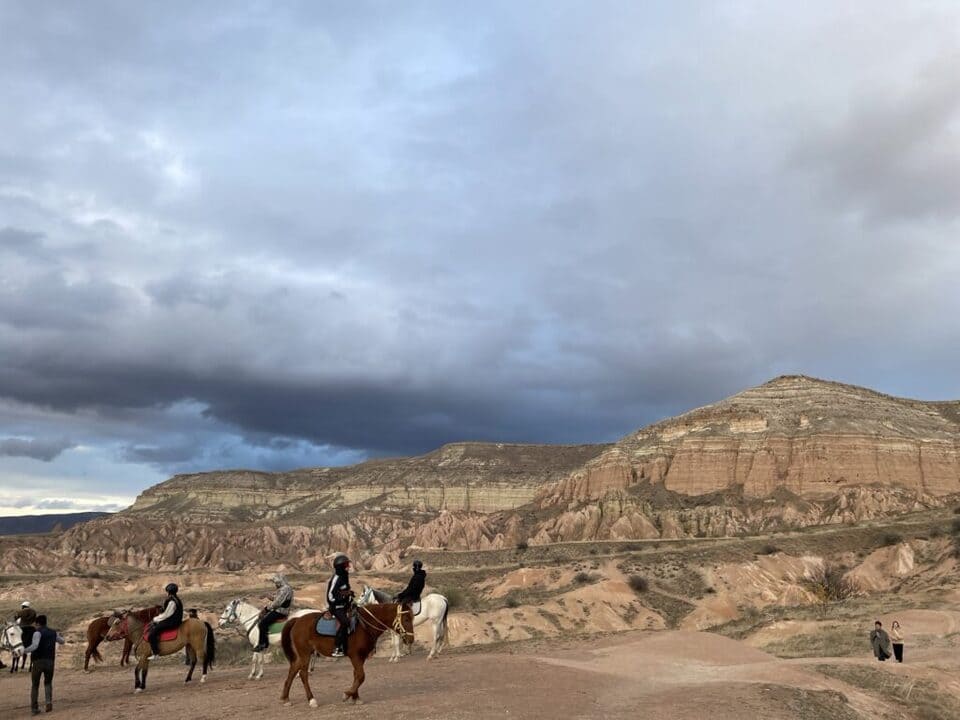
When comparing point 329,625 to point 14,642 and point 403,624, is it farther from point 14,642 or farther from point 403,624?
point 14,642

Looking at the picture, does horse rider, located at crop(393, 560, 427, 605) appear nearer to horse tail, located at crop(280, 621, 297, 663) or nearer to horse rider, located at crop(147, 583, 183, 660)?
horse tail, located at crop(280, 621, 297, 663)

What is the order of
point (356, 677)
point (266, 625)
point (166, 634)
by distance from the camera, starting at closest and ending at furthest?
point (356, 677)
point (166, 634)
point (266, 625)

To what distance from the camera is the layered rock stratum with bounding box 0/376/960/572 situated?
306 ft

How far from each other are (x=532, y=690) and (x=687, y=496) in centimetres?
9053

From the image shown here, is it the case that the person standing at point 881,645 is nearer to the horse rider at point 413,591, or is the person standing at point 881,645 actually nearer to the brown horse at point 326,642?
the horse rider at point 413,591

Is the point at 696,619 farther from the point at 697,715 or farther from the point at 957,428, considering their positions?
the point at 957,428

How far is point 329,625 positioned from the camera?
1516 centimetres

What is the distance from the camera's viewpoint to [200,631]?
20.3 m

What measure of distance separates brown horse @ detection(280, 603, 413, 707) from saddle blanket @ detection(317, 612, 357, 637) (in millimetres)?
85

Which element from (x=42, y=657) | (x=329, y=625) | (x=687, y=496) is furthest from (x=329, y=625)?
(x=687, y=496)

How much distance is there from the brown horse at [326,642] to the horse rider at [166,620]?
512cm

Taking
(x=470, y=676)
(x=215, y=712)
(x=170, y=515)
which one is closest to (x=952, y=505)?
(x=470, y=676)

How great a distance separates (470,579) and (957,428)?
77487mm

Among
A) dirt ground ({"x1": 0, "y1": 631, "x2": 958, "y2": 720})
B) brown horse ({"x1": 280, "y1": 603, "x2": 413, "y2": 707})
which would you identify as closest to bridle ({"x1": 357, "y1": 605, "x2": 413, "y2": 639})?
brown horse ({"x1": 280, "y1": 603, "x2": 413, "y2": 707})
